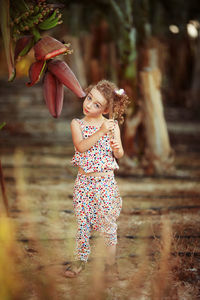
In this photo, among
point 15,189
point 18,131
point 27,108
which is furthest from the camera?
point 27,108

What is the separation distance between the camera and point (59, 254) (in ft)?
10.8

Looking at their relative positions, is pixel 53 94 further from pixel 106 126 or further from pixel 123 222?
pixel 123 222

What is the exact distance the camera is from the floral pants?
2.93 m

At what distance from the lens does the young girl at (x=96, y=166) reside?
113 inches

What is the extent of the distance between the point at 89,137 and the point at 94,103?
0.72 ft

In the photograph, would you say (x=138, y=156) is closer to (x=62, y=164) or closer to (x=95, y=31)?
(x=62, y=164)

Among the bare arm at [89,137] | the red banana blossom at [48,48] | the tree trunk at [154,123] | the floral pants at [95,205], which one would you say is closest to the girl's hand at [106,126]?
the bare arm at [89,137]

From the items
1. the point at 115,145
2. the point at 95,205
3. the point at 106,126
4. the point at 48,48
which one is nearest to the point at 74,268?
the point at 95,205

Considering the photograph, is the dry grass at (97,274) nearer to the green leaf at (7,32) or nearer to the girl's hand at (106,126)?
the girl's hand at (106,126)

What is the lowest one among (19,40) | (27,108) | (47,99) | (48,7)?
(27,108)

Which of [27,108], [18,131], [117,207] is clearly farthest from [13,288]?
[27,108]

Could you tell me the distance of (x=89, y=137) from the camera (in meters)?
2.84

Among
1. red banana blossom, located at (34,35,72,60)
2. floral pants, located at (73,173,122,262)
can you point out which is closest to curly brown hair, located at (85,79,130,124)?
red banana blossom, located at (34,35,72,60)

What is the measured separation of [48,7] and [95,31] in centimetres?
837
